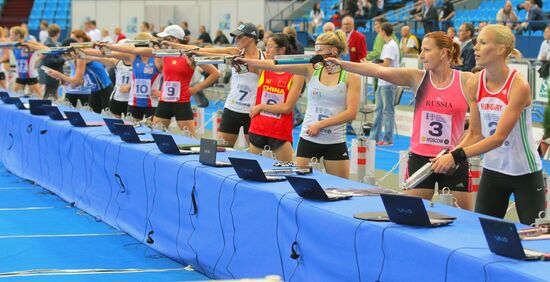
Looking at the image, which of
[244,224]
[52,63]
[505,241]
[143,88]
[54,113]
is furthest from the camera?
[52,63]

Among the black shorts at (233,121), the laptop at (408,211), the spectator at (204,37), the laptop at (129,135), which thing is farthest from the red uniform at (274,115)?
the spectator at (204,37)

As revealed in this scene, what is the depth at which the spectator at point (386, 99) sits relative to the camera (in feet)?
45.4

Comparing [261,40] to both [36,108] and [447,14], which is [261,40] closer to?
[36,108]

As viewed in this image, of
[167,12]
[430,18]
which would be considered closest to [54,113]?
[430,18]

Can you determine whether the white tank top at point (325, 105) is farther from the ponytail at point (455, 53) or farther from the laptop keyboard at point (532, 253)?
the laptop keyboard at point (532, 253)

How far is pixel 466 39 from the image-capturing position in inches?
464

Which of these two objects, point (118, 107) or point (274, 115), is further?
point (118, 107)

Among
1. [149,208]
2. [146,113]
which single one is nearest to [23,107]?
[146,113]

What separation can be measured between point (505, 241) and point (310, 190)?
4.83 feet

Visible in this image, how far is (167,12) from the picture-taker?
2694cm

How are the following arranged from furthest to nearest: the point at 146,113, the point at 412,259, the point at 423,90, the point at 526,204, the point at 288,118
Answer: the point at 146,113
the point at 288,118
the point at 423,90
the point at 526,204
the point at 412,259

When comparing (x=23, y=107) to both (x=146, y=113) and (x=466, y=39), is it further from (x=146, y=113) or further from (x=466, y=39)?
(x=466, y=39)

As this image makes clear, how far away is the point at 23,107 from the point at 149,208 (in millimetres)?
4377

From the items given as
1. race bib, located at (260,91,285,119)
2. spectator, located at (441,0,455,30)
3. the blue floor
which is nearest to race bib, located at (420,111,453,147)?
the blue floor
